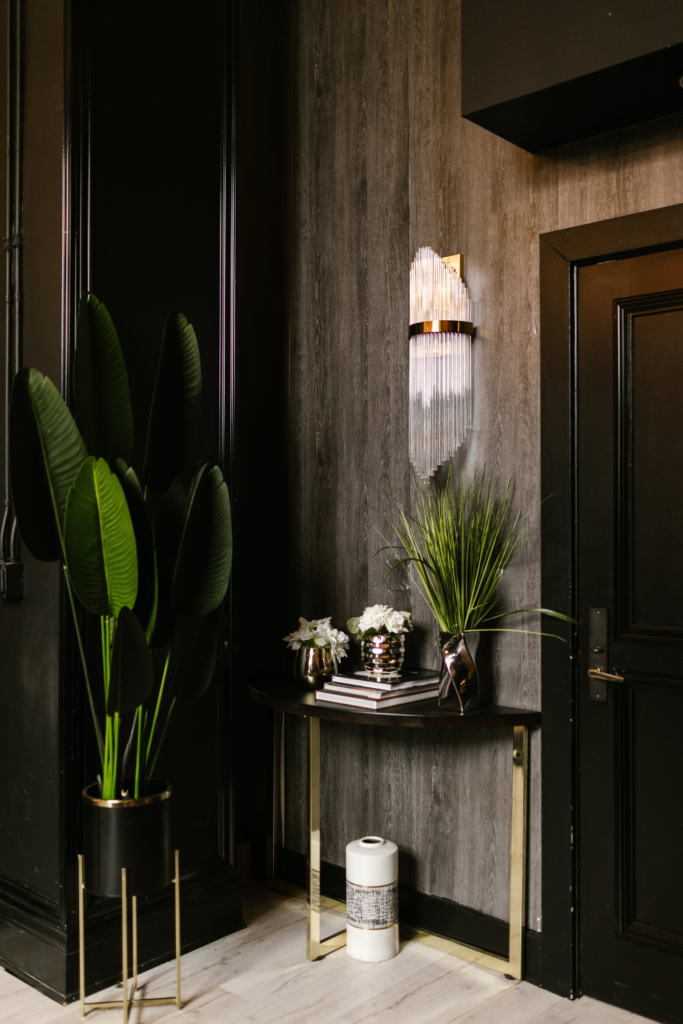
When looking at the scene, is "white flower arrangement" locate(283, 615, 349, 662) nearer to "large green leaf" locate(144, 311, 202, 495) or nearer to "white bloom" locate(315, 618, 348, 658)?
"white bloom" locate(315, 618, 348, 658)

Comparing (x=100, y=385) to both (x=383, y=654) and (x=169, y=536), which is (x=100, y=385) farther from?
(x=383, y=654)

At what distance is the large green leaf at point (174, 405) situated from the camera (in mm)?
2424

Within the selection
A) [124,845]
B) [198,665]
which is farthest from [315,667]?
[124,845]

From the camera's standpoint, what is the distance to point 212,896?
2.86 m

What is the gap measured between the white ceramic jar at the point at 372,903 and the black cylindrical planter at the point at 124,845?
676 mm

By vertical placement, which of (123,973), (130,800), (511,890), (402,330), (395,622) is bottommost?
(123,973)

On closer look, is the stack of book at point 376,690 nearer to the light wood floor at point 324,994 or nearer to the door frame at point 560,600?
the door frame at point 560,600

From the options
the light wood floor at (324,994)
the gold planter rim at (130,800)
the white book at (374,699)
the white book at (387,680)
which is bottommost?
the light wood floor at (324,994)

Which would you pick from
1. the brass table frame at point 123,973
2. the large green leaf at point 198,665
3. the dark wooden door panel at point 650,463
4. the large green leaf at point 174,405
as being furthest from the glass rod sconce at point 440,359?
the brass table frame at point 123,973

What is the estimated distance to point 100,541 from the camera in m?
2.12

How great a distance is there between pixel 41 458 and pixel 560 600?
147 cm

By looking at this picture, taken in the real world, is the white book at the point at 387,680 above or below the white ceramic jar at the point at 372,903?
above

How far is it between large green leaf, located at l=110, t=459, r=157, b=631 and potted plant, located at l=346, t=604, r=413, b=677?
69 centimetres

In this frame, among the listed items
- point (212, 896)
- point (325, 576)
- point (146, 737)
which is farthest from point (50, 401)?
point (212, 896)
